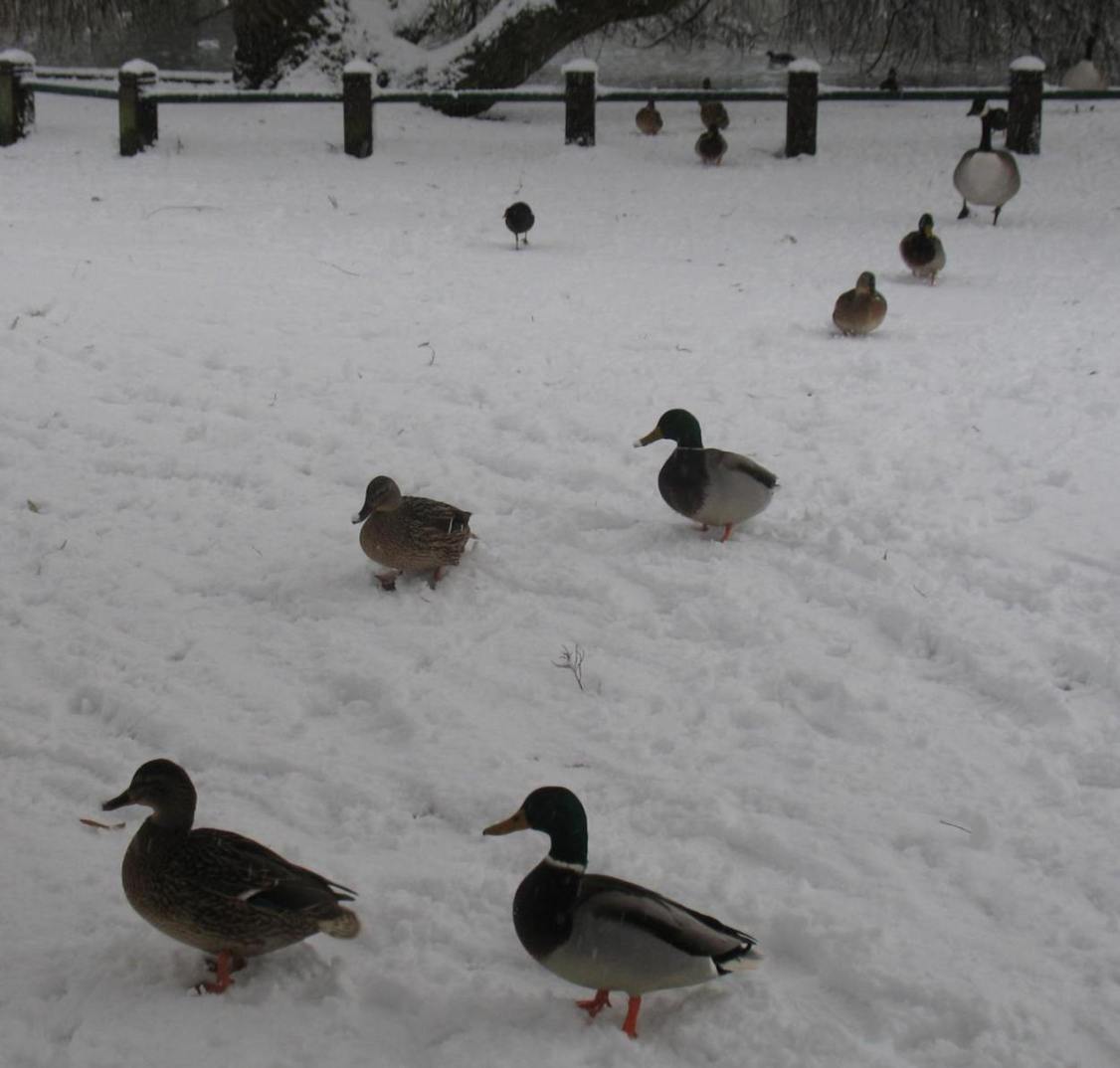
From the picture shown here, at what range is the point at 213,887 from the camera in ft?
9.87

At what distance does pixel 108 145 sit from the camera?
13.7 metres

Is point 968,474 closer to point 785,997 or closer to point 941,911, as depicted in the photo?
point 941,911

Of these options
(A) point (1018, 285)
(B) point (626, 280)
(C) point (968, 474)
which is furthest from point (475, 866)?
(A) point (1018, 285)

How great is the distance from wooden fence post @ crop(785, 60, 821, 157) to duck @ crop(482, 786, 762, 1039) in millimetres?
12049

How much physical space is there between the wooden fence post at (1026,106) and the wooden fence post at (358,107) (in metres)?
6.37

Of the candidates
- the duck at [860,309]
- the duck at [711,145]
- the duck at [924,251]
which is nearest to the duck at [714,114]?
the duck at [711,145]

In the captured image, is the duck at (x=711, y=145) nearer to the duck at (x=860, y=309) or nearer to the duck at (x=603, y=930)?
the duck at (x=860, y=309)

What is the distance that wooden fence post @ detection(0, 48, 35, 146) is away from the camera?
13469mm

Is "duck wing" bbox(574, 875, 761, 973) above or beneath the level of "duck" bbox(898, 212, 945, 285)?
beneath

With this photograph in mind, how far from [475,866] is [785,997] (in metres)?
0.91

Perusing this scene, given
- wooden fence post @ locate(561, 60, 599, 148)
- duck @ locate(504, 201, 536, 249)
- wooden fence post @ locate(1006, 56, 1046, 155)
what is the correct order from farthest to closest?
wooden fence post @ locate(561, 60, 599, 148) < wooden fence post @ locate(1006, 56, 1046, 155) < duck @ locate(504, 201, 536, 249)

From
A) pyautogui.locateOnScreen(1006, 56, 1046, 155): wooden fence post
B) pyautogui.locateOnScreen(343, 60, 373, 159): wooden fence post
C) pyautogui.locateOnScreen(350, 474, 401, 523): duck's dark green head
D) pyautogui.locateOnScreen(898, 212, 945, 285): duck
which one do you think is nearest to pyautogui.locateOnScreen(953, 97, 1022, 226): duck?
pyautogui.locateOnScreen(898, 212, 945, 285): duck

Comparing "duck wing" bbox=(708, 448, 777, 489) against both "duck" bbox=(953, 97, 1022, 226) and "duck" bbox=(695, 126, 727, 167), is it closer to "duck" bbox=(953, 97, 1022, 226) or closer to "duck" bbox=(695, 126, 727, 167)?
"duck" bbox=(953, 97, 1022, 226)

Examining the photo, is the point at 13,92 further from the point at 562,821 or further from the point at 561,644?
the point at 562,821
